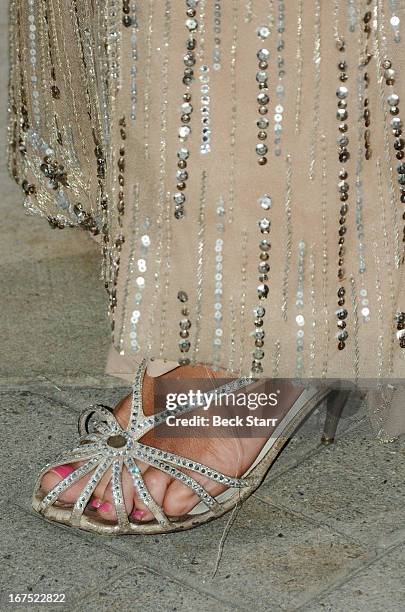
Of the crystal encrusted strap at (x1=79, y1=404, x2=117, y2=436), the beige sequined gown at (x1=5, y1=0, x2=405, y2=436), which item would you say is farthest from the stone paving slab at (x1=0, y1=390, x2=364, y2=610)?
the beige sequined gown at (x1=5, y1=0, x2=405, y2=436)

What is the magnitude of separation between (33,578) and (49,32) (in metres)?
0.78

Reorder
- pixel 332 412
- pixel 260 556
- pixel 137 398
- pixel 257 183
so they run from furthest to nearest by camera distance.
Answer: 1. pixel 332 412
2. pixel 137 398
3. pixel 260 556
4. pixel 257 183

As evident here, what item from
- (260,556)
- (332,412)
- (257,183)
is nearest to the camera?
(257,183)

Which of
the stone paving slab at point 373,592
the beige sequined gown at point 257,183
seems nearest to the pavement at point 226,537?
the stone paving slab at point 373,592

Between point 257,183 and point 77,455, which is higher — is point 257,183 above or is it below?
above

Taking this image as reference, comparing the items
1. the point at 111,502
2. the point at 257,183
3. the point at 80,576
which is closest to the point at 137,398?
the point at 111,502

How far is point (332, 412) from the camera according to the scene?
1.78 m

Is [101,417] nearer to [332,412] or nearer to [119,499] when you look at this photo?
[119,499]

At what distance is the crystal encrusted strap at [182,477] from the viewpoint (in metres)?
1.58

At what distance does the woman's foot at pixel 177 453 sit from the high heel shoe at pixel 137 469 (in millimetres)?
11

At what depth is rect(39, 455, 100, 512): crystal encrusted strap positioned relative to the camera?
159 cm

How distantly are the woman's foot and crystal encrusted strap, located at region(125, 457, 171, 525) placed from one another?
13mm

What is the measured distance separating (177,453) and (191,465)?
0.13 ft

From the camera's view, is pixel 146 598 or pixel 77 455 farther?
pixel 77 455
